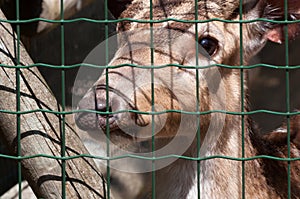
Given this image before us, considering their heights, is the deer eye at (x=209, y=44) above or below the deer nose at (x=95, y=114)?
above

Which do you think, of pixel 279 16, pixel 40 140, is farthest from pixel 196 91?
pixel 40 140

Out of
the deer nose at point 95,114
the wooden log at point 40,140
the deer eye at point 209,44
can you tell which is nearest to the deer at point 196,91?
the deer eye at point 209,44

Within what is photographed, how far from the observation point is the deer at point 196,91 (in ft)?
12.4

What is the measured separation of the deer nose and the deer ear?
1.28m

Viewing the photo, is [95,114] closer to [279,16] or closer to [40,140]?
[40,140]

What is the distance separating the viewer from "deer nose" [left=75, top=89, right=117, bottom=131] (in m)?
3.40

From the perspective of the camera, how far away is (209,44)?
4.17 meters

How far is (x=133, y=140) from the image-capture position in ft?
12.4

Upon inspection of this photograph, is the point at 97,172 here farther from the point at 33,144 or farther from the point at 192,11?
the point at 192,11

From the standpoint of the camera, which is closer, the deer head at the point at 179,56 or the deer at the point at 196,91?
the deer head at the point at 179,56

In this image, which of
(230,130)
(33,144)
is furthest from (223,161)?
(33,144)

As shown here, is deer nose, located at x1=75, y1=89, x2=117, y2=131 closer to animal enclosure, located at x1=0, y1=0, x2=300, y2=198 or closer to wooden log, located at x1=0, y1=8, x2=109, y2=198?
animal enclosure, located at x1=0, y1=0, x2=300, y2=198

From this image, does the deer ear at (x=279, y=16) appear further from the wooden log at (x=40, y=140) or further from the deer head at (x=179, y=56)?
the wooden log at (x=40, y=140)

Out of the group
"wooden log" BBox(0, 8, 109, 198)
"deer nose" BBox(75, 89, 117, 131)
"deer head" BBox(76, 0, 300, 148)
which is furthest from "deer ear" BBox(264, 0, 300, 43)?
"wooden log" BBox(0, 8, 109, 198)
